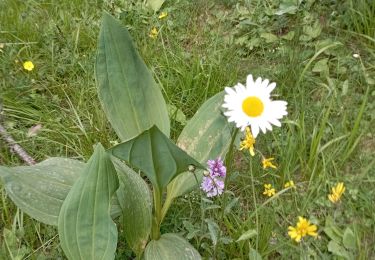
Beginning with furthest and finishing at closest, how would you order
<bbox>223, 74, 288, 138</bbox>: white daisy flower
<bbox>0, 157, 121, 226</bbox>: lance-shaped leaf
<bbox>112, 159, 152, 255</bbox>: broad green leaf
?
<bbox>112, 159, 152, 255</bbox>: broad green leaf → <bbox>0, 157, 121, 226</bbox>: lance-shaped leaf → <bbox>223, 74, 288, 138</bbox>: white daisy flower

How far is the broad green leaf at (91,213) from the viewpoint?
57.9 inches

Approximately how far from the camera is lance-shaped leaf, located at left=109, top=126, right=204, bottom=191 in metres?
1.42

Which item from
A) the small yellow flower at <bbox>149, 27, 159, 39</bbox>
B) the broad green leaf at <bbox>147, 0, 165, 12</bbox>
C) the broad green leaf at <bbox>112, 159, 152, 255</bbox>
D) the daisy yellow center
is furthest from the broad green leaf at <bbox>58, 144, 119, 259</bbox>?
the broad green leaf at <bbox>147, 0, 165, 12</bbox>

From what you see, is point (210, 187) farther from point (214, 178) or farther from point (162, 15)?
point (162, 15)

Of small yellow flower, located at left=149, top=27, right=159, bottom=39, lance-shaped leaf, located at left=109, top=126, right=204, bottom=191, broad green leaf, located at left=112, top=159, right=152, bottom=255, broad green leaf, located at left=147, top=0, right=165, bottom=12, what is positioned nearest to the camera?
lance-shaped leaf, located at left=109, top=126, right=204, bottom=191

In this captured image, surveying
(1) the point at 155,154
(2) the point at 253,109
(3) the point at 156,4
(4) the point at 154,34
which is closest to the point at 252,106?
(2) the point at 253,109

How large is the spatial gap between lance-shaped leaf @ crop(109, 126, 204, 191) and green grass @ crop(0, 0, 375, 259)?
0.23 m

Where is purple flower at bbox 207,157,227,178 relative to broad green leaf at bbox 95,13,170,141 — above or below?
below

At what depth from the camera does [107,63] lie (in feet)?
5.52

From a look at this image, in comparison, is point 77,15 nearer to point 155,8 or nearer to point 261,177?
point 155,8

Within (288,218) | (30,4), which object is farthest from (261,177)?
(30,4)

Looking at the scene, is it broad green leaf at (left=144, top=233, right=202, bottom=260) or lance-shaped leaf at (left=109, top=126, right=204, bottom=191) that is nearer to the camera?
lance-shaped leaf at (left=109, top=126, right=204, bottom=191)

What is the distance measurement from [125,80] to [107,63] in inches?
2.9

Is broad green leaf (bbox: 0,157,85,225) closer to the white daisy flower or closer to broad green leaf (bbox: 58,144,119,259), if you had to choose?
broad green leaf (bbox: 58,144,119,259)
